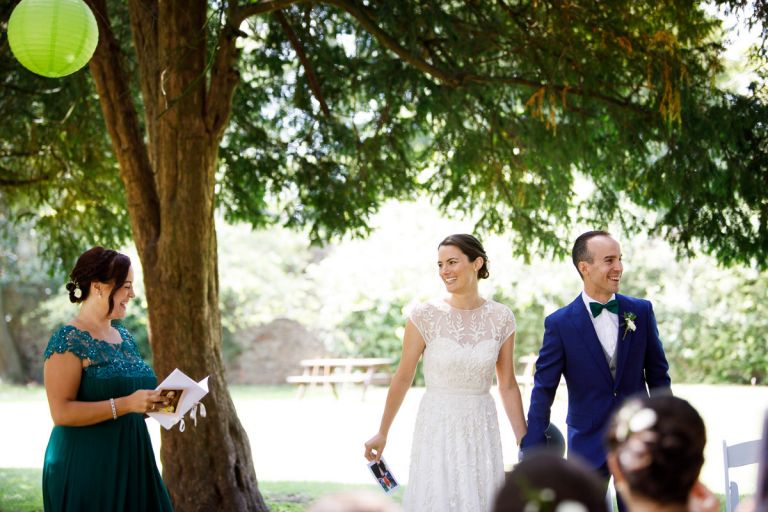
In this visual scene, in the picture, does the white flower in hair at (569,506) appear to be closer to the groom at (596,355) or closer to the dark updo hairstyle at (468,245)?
the groom at (596,355)

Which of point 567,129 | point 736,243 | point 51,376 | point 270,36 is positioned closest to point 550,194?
point 567,129

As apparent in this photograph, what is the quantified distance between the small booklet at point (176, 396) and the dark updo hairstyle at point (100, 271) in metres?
0.44

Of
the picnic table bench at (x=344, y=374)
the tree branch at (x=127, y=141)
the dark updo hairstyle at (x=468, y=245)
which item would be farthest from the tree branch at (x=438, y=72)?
the picnic table bench at (x=344, y=374)

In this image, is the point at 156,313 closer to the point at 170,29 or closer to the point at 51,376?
the point at 170,29

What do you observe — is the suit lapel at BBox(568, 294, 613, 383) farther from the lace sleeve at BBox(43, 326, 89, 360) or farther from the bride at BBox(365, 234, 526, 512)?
the lace sleeve at BBox(43, 326, 89, 360)

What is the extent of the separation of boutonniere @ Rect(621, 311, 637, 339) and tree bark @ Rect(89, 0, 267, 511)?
A: 3542 millimetres

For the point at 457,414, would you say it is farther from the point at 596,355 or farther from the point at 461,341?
the point at 596,355

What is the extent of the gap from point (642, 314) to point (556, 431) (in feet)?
2.44

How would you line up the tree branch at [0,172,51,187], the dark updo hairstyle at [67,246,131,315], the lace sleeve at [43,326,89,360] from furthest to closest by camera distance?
the tree branch at [0,172,51,187] < the dark updo hairstyle at [67,246,131,315] < the lace sleeve at [43,326,89,360]

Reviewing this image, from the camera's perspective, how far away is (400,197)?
9844 mm

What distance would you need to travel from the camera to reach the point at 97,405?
4227 mm

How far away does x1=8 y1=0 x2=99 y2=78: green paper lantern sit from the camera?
4781 millimetres

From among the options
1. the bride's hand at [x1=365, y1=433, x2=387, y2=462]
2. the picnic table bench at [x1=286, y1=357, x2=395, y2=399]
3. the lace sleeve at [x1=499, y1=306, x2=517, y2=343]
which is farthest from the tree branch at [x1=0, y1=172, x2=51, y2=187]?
the picnic table bench at [x1=286, y1=357, x2=395, y2=399]

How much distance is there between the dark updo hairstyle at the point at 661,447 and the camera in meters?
1.96
